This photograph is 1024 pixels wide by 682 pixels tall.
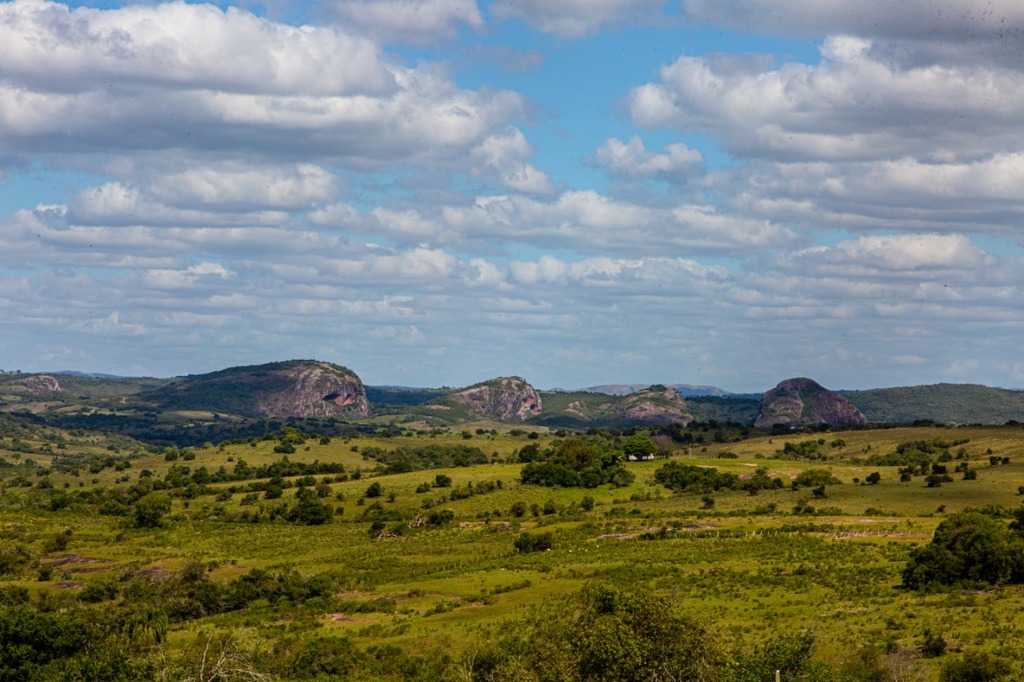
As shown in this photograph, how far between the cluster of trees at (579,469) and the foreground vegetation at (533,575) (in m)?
0.48

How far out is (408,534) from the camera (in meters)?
118

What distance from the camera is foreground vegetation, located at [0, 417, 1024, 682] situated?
56.0 meters

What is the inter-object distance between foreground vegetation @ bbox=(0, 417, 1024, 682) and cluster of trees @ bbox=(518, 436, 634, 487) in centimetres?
48

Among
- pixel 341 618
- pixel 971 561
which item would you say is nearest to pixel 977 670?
pixel 971 561

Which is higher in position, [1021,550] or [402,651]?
[1021,550]

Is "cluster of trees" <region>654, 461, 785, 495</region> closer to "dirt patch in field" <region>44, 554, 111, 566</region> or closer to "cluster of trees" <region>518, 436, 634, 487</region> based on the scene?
"cluster of trees" <region>518, 436, 634, 487</region>

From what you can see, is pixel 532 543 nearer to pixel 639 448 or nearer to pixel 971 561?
pixel 971 561

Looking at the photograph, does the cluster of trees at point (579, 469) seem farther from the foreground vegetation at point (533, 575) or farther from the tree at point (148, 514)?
the tree at point (148, 514)

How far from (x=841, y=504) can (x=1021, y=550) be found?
45.8 meters

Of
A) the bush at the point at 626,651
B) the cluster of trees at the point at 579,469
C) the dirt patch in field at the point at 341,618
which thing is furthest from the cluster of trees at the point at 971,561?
the cluster of trees at the point at 579,469

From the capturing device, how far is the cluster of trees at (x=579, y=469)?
15050 centimetres

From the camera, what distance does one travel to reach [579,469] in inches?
6225

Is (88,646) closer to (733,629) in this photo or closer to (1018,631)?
(733,629)

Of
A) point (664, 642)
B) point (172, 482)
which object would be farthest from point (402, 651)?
point (172, 482)
